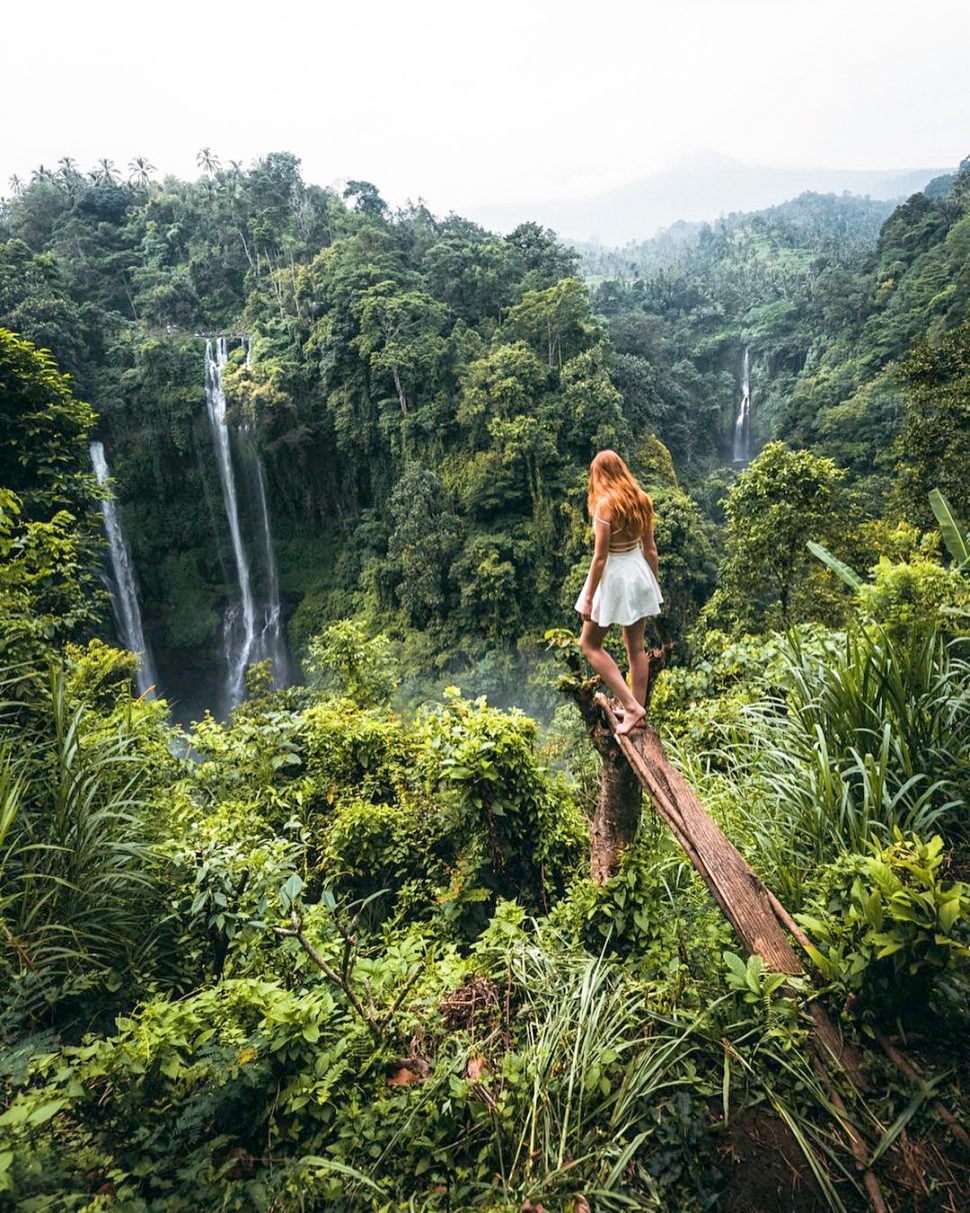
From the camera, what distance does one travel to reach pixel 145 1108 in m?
1.42

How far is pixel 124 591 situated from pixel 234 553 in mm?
3831

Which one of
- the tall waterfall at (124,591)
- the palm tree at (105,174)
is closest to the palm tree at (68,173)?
the palm tree at (105,174)

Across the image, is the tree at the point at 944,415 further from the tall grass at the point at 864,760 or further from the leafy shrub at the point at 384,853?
the leafy shrub at the point at 384,853

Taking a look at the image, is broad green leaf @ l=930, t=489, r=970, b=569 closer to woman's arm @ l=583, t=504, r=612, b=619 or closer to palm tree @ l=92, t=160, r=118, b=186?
woman's arm @ l=583, t=504, r=612, b=619

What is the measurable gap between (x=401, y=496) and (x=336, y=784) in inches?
531

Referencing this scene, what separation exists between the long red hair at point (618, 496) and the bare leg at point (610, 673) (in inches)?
19.8

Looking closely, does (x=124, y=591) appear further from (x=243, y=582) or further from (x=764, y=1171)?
(x=764, y=1171)

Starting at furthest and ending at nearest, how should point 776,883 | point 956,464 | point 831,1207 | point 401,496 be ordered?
point 401,496 → point 956,464 → point 776,883 → point 831,1207

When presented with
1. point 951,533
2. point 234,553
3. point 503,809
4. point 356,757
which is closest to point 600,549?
point 503,809

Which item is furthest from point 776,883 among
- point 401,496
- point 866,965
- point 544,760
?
point 401,496

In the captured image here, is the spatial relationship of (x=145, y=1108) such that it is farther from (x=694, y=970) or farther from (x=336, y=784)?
(x=336, y=784)

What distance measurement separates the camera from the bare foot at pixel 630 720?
2486 mm

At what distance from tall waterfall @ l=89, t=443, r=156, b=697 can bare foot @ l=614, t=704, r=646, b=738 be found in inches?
765

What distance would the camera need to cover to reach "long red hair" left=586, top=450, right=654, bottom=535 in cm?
263
